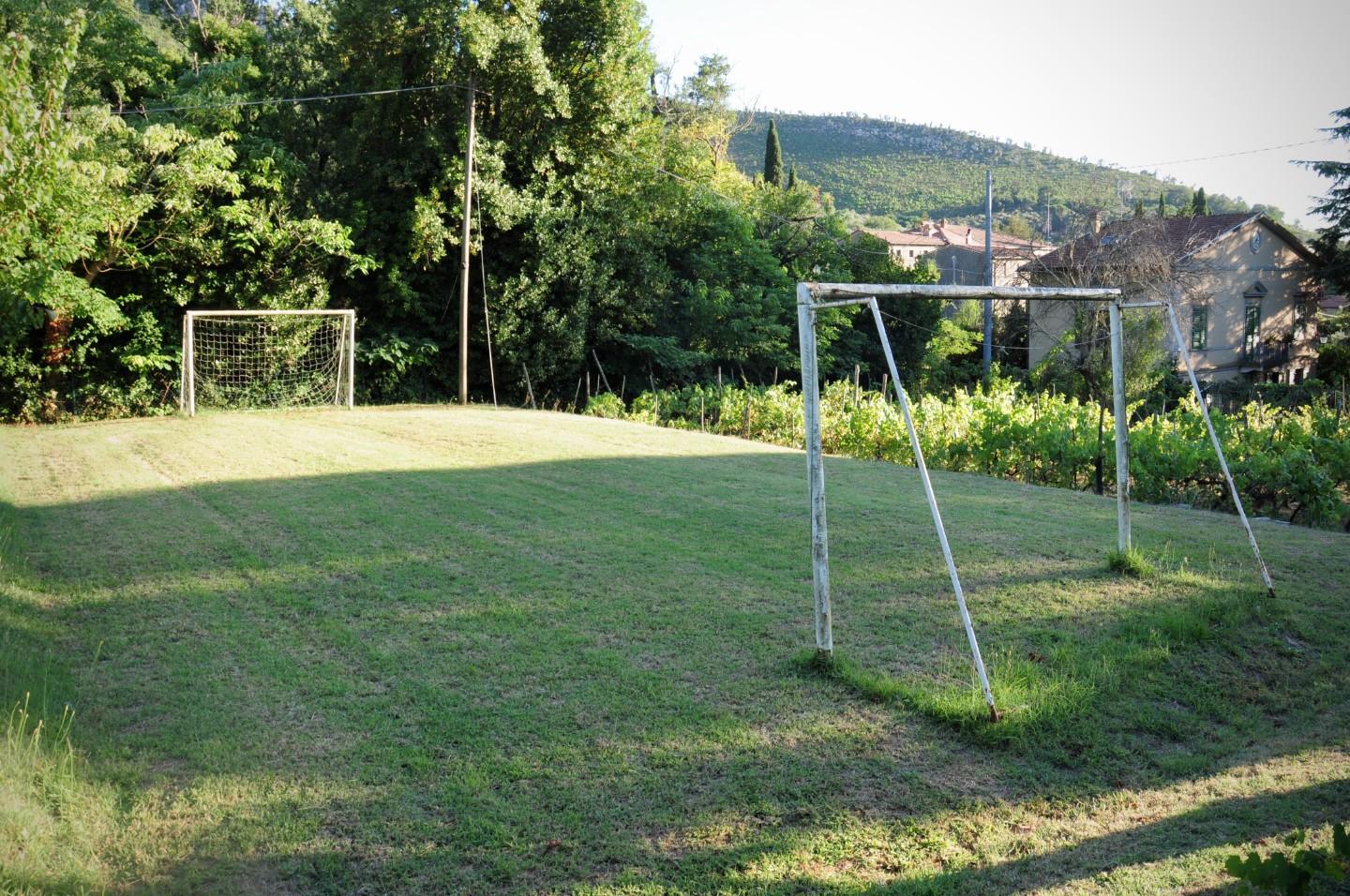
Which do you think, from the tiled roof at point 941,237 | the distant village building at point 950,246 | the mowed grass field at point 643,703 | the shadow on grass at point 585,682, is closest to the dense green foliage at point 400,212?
the mowed grass field at point 643,703

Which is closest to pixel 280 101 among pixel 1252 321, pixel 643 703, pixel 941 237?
pixel 643 703

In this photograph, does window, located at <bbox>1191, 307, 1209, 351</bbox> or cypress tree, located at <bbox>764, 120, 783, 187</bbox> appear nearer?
window, located at <bbox>1191, 307, 1209, 351</bbox>

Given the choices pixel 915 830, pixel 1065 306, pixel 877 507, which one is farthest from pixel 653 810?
pixel 1065 306

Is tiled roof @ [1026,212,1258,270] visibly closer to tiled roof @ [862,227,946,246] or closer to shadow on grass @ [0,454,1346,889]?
shadow on grass @ [0,454,1346,889]

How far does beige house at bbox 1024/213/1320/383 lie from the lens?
28016 millimetres

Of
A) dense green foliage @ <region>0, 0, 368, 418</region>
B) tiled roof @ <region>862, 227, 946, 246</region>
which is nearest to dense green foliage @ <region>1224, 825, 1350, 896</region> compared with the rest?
dense green foliage @ <region>0, 0, 368, 418</region>

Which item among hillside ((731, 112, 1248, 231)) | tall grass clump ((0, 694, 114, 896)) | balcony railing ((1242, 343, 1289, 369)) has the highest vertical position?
hillside ((731, 112, 1248, 231))

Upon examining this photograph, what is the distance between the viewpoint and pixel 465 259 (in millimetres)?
21047

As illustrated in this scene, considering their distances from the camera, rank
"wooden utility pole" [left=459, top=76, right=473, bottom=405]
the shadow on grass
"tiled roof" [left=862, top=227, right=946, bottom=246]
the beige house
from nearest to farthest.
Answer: the shadow on grass, "wooden utility pole" [left=459, top=76, right=473, bottom=405], the beige house, "tiled roof" [left=862, top=227, right=946, bottom=246]

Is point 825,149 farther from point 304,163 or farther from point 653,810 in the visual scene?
point 653,810

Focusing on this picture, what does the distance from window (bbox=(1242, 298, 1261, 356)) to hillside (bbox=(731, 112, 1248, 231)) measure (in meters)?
31.3

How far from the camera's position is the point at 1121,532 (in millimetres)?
6789

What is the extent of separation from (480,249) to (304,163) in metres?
4.61

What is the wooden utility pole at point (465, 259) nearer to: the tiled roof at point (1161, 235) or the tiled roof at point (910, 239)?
the tiled roof at point (1161, 235)
